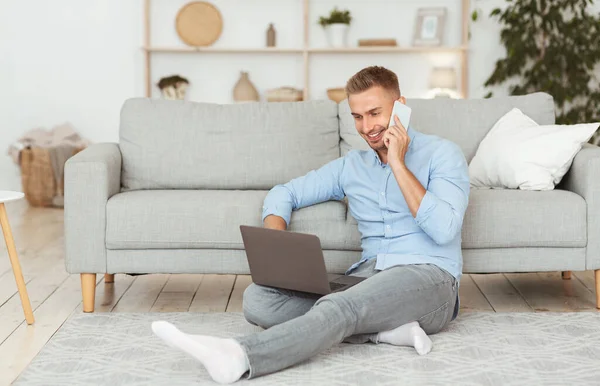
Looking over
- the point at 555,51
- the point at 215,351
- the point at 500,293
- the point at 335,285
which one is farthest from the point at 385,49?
the point at 215,351

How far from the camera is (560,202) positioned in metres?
3.14

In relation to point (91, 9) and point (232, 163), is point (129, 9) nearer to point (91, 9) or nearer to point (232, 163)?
point (91, 9)

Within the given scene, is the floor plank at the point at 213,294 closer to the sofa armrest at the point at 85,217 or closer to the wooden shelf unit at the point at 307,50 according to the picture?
Answer: the sofa armrest at the point at 85,217

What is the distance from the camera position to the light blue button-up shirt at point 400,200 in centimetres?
257

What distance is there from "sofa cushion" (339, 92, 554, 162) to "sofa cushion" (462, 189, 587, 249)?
20.9 inches

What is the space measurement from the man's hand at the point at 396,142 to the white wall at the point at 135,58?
3727 mm

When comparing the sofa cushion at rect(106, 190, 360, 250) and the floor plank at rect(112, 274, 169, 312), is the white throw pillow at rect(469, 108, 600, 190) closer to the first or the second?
the sofa cushion at rect(106, 190, 360, 250)

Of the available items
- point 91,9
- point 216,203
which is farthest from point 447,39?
point 216,203

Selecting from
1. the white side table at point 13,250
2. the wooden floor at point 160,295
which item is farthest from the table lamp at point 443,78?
the white side table at point 13,250

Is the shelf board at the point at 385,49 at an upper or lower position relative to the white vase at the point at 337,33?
lower

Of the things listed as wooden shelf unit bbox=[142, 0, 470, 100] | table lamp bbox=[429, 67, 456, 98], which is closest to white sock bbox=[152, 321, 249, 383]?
wooden shelf unit bbox=[142, 0, 470, 100]

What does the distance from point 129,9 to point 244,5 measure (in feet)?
2.79

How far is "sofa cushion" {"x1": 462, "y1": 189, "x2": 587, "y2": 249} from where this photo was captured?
122 inches

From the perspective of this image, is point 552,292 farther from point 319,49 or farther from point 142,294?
point 319,49
